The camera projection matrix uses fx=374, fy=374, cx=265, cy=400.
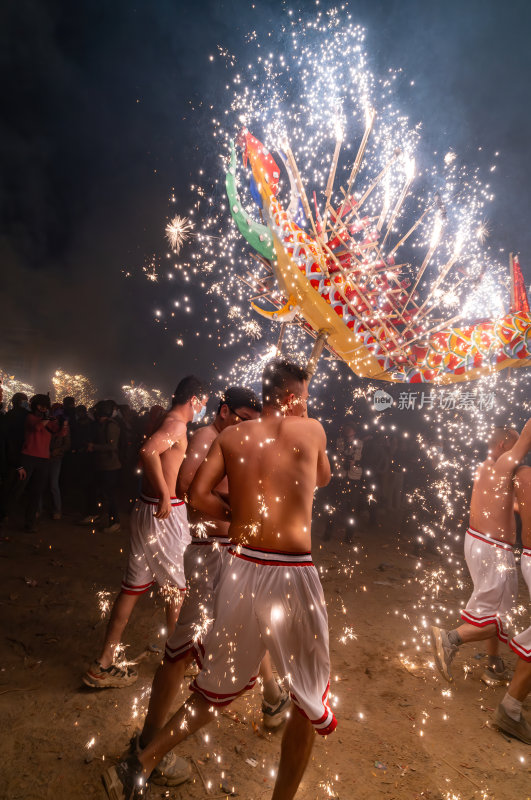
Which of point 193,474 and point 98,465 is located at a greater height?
point 193,474

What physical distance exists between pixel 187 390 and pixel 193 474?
2.32 ft

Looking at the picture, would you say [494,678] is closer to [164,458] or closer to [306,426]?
[306,426]

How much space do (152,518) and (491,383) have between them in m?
10.8

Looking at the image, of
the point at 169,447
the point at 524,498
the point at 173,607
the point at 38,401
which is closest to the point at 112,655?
the point at 173,607

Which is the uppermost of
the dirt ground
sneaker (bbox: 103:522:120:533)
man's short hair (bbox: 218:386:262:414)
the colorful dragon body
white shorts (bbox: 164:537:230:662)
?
the colorful dragon body

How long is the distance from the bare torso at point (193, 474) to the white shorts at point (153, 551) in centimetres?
37

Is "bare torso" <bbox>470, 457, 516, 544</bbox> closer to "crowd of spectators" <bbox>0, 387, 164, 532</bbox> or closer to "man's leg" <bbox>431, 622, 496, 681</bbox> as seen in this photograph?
"man's leg" <bbox>431, 622, 496, 681</bbox>

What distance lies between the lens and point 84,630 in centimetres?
351

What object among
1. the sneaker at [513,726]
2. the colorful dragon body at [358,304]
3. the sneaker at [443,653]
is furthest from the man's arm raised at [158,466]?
the sneaker at [513,726]

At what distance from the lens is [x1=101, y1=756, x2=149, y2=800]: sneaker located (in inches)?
73.4

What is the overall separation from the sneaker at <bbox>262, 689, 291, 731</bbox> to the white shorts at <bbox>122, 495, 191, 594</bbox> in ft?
3.22

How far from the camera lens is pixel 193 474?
281cm

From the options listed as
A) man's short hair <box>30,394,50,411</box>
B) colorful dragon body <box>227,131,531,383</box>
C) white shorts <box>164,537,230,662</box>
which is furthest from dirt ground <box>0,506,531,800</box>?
colorful dragon body <box>227,131,531,383</box>

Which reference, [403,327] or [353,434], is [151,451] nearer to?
[403,327]
